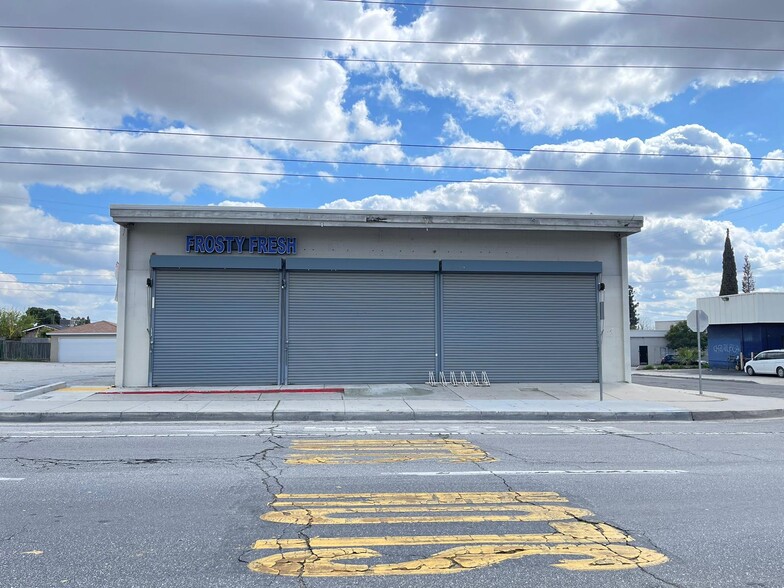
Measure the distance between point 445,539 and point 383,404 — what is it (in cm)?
972

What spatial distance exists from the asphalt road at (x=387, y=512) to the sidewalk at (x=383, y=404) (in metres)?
2.92

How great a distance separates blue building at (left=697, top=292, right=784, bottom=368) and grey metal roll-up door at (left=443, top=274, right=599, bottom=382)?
26669mm

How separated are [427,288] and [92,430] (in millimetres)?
10533

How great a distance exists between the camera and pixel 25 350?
171 feet

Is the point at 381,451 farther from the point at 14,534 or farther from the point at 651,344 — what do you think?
the point at 651,344

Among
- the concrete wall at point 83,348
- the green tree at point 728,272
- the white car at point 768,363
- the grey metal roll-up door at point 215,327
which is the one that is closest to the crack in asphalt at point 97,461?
the grey metal roll-up door at point 215,327

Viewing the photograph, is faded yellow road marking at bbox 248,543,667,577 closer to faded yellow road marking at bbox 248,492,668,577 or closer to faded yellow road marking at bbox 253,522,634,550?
faded yellow road marking at bbox 248,492,668,577

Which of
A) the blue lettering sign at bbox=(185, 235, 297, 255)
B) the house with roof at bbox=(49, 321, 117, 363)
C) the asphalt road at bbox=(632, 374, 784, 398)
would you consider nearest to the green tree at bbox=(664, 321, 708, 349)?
the asphalt road at bbox=(632, 374, 784, 398)

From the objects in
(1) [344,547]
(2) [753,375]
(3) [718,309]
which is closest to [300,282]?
(1) [344,547]

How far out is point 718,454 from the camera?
9.58 metres

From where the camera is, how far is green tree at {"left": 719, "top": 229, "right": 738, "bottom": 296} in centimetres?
6241

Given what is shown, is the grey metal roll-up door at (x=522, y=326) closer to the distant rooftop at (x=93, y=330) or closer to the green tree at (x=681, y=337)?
the distant rooftop at (x=93, y=330)

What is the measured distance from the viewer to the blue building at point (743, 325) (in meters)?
40.4

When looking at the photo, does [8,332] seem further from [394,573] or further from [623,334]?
[394,573]
